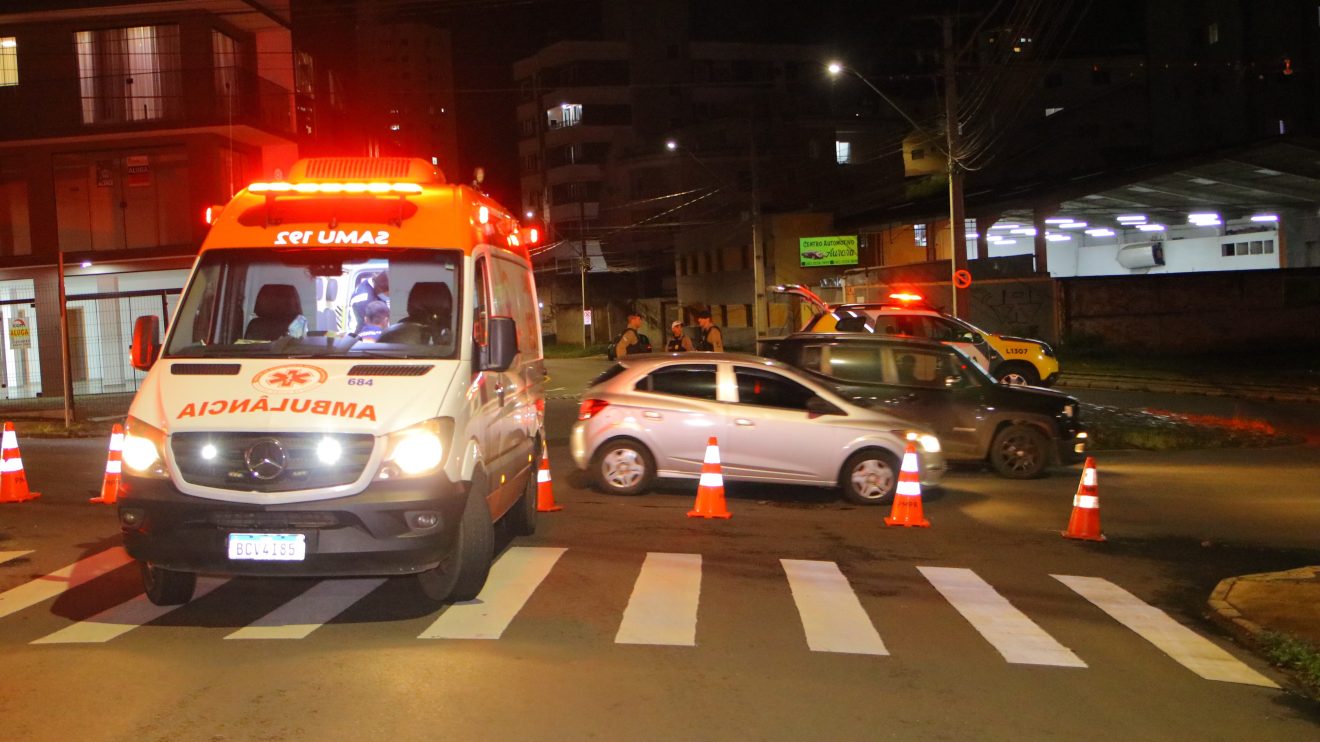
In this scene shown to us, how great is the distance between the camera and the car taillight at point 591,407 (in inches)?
530

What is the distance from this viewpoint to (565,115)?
84.4 m

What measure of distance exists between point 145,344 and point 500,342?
2.48m

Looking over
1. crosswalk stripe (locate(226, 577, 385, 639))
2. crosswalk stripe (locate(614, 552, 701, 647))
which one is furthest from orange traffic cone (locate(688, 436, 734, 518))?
crosswalk stripe (locate(226, 577, 385, 639))

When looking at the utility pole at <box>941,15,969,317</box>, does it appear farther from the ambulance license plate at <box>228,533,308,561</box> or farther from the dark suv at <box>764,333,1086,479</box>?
the ambulance license plate at <box>228,533,308,561</box>

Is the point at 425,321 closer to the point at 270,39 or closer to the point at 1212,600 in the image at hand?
the point at 1212,600

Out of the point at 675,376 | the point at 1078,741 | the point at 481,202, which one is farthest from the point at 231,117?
the point at 1078,741

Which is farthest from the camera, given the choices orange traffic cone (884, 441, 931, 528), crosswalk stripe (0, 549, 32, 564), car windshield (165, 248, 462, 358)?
orange traffic cone (884, 441, 931, 528)

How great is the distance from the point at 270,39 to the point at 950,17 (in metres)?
19.1

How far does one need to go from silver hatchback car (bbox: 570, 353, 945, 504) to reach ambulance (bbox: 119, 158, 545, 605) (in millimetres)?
3679

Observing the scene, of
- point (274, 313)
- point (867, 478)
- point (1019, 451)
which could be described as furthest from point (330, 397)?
point (1019, 451)

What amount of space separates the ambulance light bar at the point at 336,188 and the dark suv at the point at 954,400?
26.3ft

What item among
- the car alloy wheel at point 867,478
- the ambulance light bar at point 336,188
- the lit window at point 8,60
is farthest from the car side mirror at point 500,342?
the lit window at point 8,60

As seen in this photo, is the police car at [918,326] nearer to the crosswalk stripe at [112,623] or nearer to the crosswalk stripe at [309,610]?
the crosswalk stripe at [309,610]

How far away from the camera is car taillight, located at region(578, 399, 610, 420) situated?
1347 centimetres
